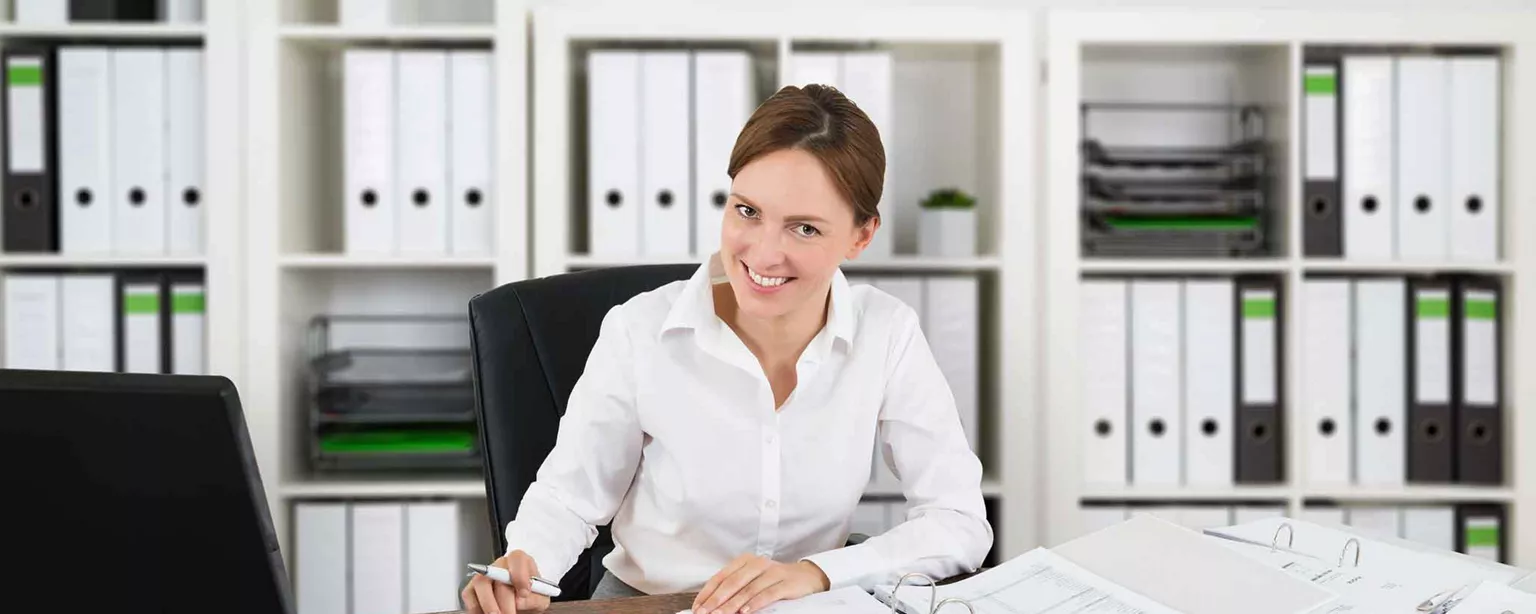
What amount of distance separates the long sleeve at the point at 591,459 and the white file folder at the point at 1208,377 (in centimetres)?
113

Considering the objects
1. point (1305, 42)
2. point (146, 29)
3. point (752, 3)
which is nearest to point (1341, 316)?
point (1305, 42)

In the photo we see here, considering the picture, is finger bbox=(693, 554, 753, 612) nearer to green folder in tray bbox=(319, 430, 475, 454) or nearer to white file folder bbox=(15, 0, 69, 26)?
green folder in tray bbox=(319, 430, 475, 454)

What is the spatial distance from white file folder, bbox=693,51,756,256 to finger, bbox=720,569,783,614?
114cm

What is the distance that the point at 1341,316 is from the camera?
2.08 m

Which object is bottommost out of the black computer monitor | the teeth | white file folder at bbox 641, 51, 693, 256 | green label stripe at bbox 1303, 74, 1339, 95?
the black computer monitor

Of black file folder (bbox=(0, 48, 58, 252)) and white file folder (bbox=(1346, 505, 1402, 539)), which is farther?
white file folder (bbox=(1346, 505, 1402, 539))

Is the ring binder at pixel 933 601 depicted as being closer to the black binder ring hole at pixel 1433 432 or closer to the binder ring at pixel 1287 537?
the binder ring at pixel 1287 537

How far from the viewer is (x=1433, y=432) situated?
2076 mm

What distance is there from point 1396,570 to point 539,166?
1497 millimetres

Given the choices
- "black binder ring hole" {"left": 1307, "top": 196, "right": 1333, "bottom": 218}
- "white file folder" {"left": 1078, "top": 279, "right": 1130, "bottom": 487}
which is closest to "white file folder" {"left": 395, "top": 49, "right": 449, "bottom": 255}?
"white file folder" {"left": 1078, "top": 279, "right": 1130, "bottom": 487}

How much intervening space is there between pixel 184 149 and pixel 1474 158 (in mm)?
2311

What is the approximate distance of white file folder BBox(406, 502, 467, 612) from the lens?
204 cm

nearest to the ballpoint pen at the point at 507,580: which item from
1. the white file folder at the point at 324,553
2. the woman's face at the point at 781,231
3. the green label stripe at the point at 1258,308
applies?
the woman's face at the point at 781,231

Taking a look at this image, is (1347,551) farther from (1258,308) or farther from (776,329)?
(1258,308)
